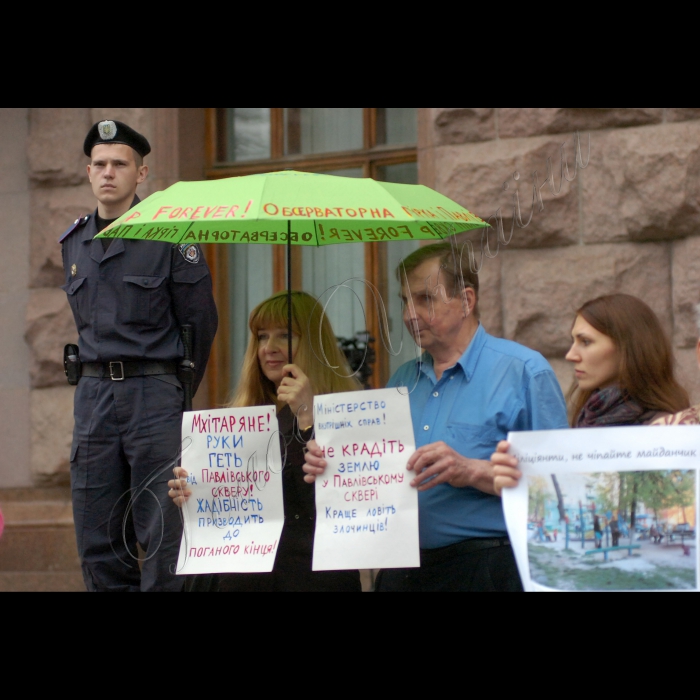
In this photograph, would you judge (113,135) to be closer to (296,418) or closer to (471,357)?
(296,418)

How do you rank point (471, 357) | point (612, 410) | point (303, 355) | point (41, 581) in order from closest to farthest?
point (612, 410) → point (471, 357) → point (303, 355) → point (41, 581)

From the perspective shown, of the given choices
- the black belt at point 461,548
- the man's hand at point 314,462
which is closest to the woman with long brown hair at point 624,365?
the black belt at point 461,548

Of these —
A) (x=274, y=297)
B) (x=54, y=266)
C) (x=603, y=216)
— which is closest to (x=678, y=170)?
(x=603, y=216)

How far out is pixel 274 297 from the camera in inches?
128

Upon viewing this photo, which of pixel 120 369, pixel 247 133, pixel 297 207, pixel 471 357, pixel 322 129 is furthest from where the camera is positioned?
pixel 247 133

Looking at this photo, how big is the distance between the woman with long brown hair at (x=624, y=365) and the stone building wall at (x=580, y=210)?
5.87 feet

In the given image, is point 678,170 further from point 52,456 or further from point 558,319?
point 52,456

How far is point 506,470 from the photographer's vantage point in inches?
98.4

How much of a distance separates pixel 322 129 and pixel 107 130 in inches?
88.8

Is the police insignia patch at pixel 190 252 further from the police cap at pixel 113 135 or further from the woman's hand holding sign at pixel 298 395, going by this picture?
the woman's hand holding sign at pixel 298 395

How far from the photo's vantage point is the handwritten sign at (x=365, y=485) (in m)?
2.76

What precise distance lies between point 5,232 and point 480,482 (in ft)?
13.1

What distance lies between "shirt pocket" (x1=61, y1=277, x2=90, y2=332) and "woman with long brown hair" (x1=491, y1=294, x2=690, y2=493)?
1.81m

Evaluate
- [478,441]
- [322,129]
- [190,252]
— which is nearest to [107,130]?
[190,252]
